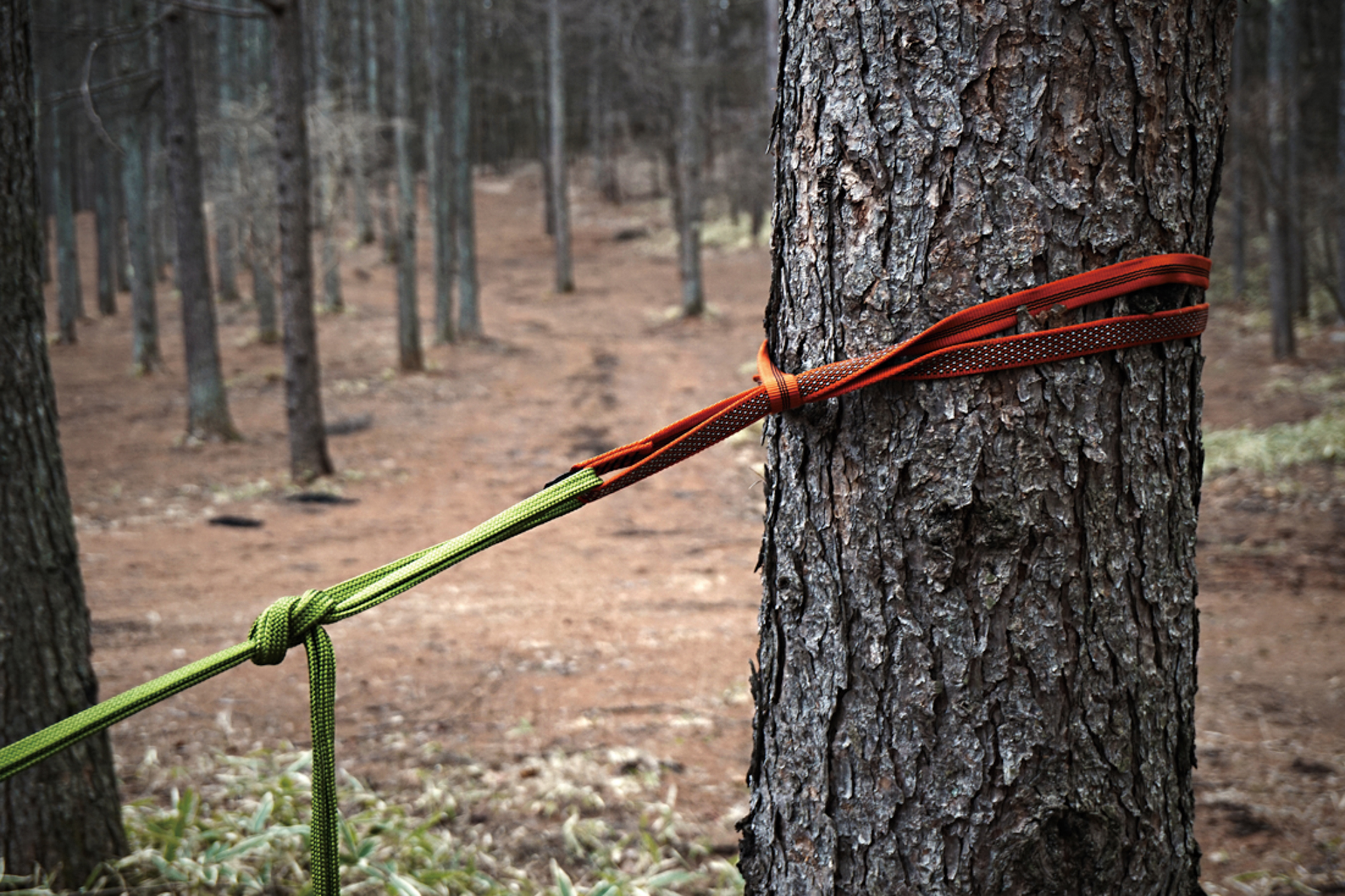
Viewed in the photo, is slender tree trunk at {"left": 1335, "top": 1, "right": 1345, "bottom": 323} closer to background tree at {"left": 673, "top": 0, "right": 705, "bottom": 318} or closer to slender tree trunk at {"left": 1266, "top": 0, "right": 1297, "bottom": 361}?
slender tree trunk at {"left": 1266, "top": 0, "right": 1297, "bottom": 361}

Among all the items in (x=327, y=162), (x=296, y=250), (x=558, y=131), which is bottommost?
(x=296, y=250)

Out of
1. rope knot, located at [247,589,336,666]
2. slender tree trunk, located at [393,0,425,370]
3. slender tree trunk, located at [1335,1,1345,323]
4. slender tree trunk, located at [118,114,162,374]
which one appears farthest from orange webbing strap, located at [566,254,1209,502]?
slender tree trunk, located at [118,114,162,374]

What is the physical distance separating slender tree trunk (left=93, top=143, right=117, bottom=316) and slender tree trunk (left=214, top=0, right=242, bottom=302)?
9.35ft

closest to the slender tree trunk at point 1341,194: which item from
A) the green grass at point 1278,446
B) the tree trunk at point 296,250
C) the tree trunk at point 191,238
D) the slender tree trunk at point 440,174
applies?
the green grass at point 1278,446

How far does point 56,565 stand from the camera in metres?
2.75

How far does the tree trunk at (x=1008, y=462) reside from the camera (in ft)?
4.09

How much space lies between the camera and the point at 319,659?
1.45 m

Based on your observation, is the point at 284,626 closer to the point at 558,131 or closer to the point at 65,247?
the point at 558,131

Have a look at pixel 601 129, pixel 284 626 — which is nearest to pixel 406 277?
pixel 284 626

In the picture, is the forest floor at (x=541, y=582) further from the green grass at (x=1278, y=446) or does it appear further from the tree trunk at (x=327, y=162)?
the tree trunk at (x=327, y=162)

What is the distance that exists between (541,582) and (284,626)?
230 inches

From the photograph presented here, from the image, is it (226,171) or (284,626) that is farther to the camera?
Answer: (226,171)

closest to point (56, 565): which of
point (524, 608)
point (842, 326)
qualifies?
point (842, 326)

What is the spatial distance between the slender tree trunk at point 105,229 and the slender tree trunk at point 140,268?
6.93 m
